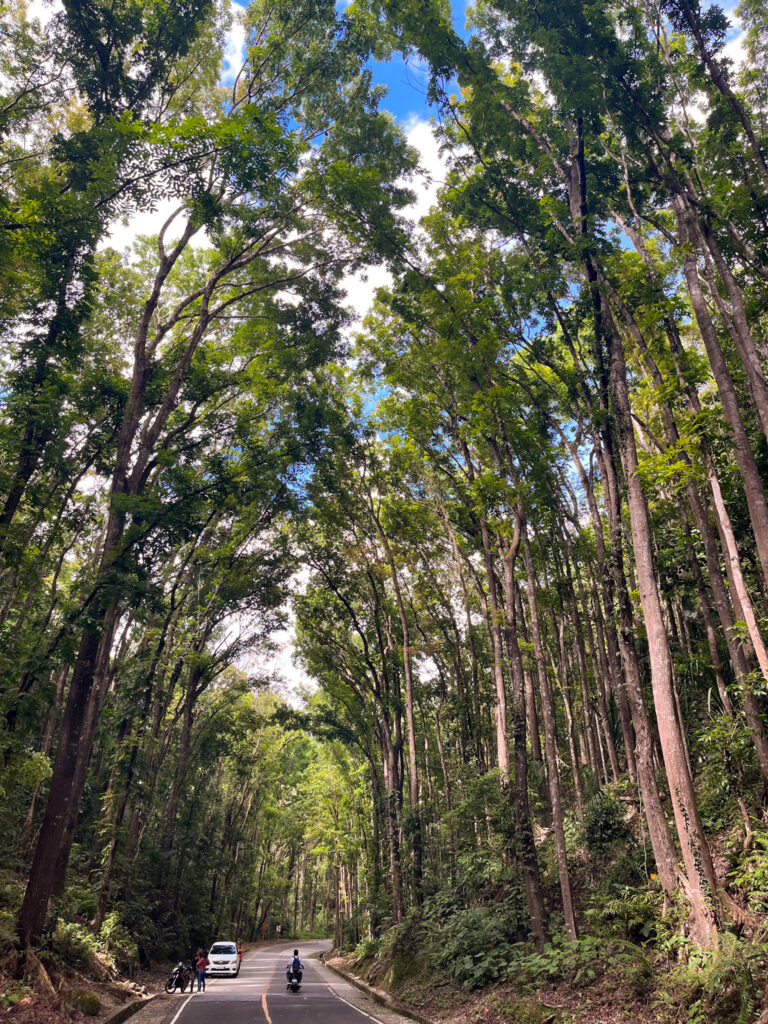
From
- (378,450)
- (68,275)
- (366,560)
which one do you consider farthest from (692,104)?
(366,560)

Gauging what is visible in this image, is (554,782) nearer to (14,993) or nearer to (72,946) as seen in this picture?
(14,993)

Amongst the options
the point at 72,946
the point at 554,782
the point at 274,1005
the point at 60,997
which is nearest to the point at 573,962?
the point at 554,782

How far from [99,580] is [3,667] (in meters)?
1.92

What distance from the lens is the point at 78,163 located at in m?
10.1

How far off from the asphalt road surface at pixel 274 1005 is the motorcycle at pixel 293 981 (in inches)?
6.2

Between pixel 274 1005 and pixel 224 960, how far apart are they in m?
10.7

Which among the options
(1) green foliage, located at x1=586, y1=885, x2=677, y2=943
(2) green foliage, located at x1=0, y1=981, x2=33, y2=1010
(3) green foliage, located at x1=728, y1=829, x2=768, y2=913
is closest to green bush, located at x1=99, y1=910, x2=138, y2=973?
(2) green foliage, located at x1=0, y1=981, x2=33, y2=1010

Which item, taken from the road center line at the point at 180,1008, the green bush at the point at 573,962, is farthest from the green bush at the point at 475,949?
the road center line at the point at 180,1008

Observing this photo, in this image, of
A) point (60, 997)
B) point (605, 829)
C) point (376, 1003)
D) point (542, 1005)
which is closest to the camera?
point (542, 1005)

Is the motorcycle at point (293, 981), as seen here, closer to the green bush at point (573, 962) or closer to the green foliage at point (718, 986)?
the green bush at point (573, 962)

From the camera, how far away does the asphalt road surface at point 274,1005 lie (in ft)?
34.9

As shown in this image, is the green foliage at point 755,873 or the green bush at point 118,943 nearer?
the green foliage at point 755,873

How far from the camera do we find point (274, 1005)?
1275cm

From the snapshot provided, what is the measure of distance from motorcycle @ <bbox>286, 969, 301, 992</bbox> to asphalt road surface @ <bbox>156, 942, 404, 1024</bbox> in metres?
0.16
